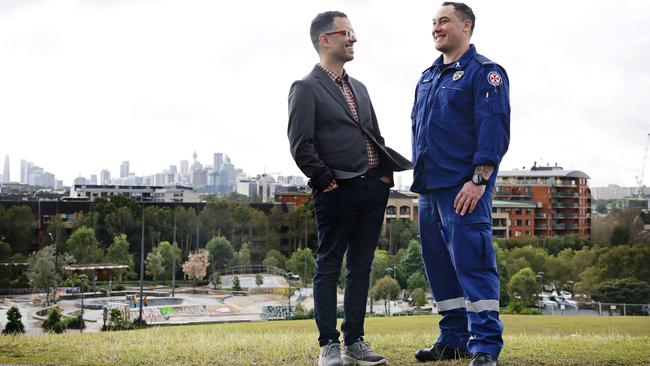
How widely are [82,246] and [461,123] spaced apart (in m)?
51.9

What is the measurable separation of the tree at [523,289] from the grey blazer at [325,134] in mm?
39682

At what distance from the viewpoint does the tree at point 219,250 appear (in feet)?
183

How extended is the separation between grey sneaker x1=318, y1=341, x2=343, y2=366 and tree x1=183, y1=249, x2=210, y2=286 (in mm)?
51456

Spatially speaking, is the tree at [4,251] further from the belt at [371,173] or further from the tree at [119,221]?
the belt at [371,173]

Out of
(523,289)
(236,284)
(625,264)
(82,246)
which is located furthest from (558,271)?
(82,246)

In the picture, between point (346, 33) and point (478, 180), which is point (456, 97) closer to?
point (478, 180)

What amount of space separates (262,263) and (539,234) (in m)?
35.4

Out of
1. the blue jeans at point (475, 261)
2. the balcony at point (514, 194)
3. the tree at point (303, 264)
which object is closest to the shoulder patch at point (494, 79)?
the blue jeans at point (475, 261)

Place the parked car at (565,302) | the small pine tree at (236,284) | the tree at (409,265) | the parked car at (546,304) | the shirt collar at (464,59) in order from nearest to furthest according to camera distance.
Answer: the shirt collar at (464,59), the parked car at (565,302), the parked car at (546,304), the tree at (409,265), the small pine tree at (236,284)

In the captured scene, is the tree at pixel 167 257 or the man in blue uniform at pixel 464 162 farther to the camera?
the tree at pixel 167 257

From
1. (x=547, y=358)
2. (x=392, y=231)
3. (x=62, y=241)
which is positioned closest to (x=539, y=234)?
(x=392, y=231)

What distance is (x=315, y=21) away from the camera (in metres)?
5.04

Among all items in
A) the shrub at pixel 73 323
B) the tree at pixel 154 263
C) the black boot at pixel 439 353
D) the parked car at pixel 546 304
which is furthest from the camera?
the tree at pixel 154 263

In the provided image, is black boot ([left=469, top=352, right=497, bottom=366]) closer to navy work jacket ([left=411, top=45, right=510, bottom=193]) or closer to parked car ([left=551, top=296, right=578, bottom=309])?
navy work jacket ([left=411, top=45, right=510, bottom=193])
